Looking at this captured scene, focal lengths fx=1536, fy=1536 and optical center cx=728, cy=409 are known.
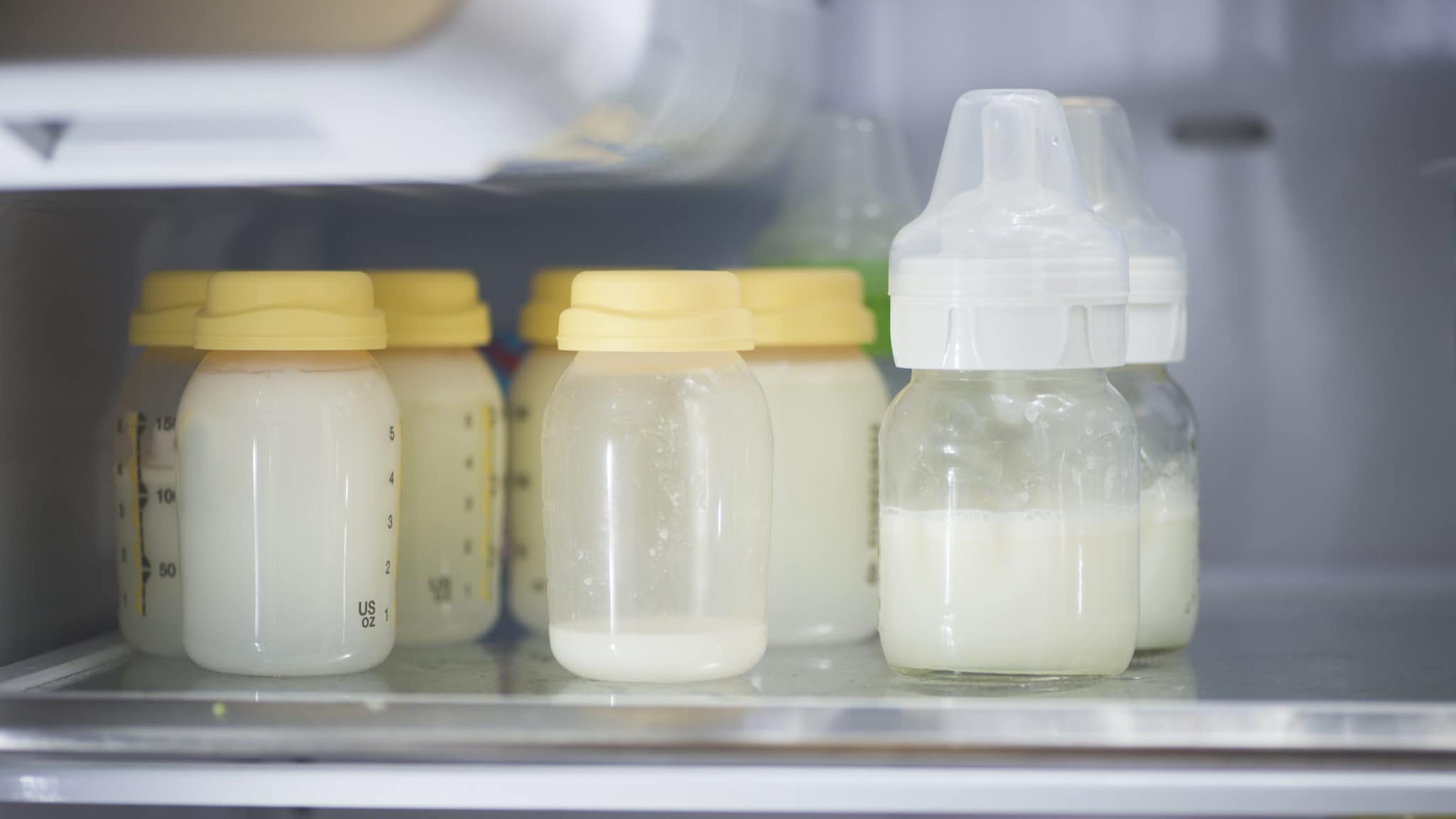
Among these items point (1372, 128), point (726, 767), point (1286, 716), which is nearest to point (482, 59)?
point (726, 767)

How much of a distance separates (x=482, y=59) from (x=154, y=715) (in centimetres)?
37

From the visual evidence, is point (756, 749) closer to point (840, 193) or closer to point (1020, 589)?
point (1020, 589)

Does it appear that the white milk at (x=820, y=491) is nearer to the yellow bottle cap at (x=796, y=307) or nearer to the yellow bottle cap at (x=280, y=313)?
the yellow bottle cap at (x=796, y=307)

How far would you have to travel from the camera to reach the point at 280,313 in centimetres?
81

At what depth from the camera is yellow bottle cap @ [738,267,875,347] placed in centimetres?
90

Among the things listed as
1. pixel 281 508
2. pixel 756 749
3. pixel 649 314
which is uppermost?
pixel 649 314

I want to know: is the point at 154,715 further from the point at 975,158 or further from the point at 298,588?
the point at 975,158

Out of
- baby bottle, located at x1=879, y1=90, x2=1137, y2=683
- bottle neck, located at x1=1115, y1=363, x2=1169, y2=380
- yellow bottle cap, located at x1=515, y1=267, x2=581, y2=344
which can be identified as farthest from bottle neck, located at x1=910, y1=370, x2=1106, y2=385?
yellow bottle cap, located at x1=515, y1=267, x2=581, y2=344

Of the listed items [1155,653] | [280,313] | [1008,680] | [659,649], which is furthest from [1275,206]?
[280,313]

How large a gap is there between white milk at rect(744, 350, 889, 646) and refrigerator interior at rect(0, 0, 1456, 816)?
0.06 metres

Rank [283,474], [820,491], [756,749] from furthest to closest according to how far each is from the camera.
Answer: [820,491] → [283,474] → [756,749]

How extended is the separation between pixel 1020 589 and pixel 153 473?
51 cm

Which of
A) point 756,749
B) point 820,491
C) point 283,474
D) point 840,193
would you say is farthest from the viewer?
point 840,193

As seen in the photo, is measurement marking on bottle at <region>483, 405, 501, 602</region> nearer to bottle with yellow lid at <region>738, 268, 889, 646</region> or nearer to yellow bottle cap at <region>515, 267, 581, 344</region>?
yellow bottle cap at <region>515, 267, 581, 344</region>
